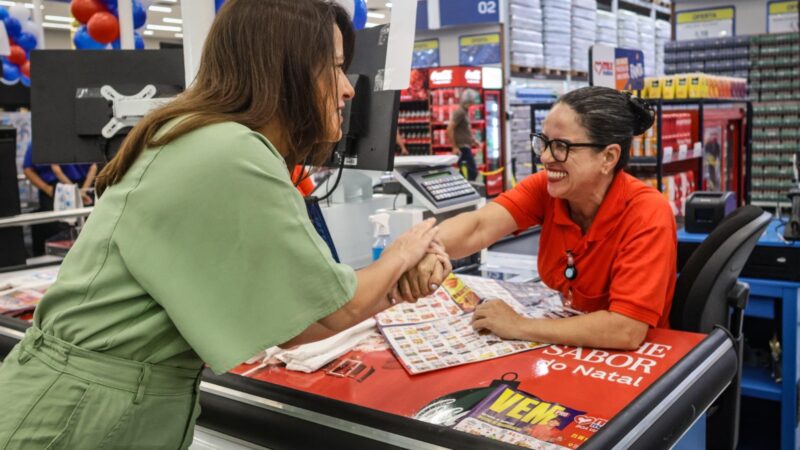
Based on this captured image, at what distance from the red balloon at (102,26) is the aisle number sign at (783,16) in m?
6.09

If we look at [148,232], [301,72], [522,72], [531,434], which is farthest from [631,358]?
[522,72]

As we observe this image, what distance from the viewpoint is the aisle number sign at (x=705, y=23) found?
7.34m

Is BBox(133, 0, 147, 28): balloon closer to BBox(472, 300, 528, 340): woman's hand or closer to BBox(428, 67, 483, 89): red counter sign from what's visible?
BBox(472, 300, 528, 340): woman's hand

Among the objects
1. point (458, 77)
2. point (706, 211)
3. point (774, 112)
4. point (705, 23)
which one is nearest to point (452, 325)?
point (706, 211)

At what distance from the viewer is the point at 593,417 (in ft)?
4.55

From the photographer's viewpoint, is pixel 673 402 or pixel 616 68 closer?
pixel 673 402

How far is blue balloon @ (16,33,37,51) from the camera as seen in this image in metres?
7.61

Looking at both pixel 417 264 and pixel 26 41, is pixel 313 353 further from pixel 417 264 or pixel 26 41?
pixel 26 41

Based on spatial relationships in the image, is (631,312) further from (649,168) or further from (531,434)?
(649,168)

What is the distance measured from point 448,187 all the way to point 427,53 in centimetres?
808

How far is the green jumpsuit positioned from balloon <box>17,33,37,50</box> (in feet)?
24.8

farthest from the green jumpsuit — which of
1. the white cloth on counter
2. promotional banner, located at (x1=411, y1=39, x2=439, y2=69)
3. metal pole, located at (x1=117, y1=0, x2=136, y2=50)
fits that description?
promotional banner, located at (x1=411, y1=39, x2=439, y2=69)

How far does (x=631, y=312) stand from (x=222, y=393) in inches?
41.1

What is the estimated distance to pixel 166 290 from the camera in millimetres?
1061
